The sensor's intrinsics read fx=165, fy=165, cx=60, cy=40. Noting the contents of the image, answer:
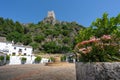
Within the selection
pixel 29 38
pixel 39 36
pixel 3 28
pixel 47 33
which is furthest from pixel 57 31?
pixel 3 28

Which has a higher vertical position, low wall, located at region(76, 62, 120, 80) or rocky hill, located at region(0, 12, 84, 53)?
rocky hill, located at region(0, 12, 84, 53)

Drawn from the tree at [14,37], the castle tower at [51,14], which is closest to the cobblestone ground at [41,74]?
the tree at [14,37]

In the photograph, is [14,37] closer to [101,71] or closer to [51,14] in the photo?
[51,14]

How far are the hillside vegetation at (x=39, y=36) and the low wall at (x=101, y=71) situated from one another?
77.7 m

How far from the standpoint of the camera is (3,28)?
98438mm

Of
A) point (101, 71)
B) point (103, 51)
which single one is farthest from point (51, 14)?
point (101, 71)

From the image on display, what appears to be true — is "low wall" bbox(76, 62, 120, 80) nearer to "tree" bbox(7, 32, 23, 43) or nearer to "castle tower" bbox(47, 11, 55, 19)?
"tree" bbox(7, 32, 23, 43)

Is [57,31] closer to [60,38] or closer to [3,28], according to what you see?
[60,38]

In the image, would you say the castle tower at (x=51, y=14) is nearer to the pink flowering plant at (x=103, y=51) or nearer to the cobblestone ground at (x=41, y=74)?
the cobblestone ground at (x=41, y=74)

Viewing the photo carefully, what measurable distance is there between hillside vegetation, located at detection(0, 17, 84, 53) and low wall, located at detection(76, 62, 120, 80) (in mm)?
77678

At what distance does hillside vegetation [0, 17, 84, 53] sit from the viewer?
291 ft

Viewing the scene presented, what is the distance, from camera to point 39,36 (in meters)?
101

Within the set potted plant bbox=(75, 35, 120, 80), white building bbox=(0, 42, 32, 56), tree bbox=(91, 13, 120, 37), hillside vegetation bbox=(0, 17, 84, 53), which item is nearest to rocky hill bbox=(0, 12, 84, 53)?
hillside vegetation bbox=(0, 17, 84, 53)

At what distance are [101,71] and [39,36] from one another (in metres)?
98.0
